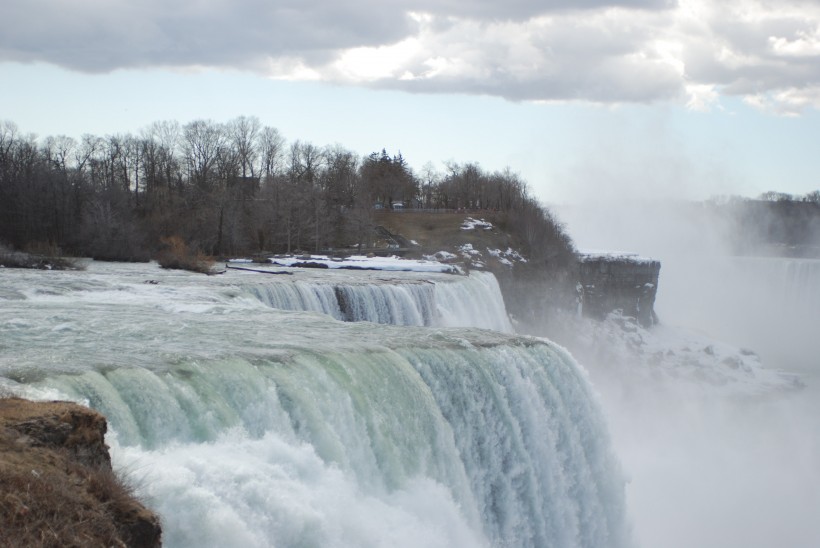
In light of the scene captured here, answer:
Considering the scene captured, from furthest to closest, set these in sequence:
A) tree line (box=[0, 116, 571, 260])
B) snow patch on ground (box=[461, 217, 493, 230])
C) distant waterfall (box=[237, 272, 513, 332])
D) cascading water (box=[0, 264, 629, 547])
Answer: snow patch on ground (box=[461, 217, 493, 230]), tree line (box=[0, 116, 571, 260]), distant waterfall (box=[237, 272, 513, 332]), cascading water (box=[0, 264, 629, 547])

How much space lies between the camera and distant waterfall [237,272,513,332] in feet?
66.5

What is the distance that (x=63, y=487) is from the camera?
5.97 m

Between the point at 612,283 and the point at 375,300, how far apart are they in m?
24.0

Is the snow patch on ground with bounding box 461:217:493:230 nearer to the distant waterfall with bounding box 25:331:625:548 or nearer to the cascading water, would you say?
the cascading water

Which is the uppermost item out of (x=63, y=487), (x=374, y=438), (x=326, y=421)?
(x=63, y=487)

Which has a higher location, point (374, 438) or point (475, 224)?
point (475, 224)

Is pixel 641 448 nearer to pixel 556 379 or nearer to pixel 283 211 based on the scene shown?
pixel 556 379

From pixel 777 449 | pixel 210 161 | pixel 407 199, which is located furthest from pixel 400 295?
pixel 407 199

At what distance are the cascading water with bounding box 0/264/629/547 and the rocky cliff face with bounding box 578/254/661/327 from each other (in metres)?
27.5

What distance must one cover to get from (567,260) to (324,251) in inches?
500

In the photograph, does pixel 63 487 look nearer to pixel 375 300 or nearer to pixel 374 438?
pixel 374 438

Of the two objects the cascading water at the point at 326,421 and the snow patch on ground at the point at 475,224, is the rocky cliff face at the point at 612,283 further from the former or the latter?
the cascading water at the point at 326,421

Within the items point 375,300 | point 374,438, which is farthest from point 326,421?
point 375,300

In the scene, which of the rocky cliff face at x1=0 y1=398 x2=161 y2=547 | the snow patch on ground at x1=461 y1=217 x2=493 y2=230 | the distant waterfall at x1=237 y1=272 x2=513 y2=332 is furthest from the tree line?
the rocky cliff face at x1=0 y1=398 x2=161 y2=547
